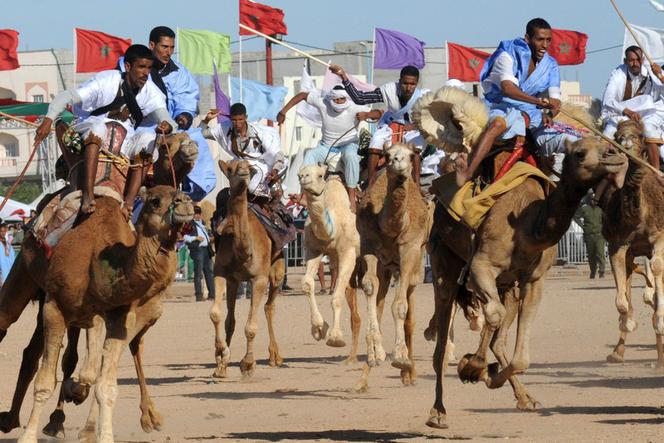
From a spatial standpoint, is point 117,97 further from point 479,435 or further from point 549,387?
point 549,387

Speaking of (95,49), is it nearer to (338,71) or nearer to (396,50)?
(396,50)

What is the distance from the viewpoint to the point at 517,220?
1066 centimetres

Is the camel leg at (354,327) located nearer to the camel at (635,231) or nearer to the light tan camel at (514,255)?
the camel at (635,231)

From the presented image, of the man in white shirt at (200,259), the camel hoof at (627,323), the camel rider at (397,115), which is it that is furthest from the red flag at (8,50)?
the camel hoof at (627,323)

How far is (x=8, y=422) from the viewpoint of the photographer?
11.0 metres

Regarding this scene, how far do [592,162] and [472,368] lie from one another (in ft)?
5.49

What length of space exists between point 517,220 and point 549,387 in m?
3.37

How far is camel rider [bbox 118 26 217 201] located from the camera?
12.2m

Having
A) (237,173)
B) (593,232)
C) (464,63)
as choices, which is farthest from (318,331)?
(464,63)

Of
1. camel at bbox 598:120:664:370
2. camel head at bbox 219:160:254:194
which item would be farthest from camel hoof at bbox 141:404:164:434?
camel at bbox 598:120:664:370

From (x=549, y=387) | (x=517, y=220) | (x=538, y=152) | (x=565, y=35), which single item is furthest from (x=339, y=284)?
(x=565, y=35)

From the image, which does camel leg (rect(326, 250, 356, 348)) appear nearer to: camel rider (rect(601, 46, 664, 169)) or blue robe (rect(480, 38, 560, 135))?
camel rider (rect(601, 46, 664, 169))

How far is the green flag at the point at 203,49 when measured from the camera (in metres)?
44.9

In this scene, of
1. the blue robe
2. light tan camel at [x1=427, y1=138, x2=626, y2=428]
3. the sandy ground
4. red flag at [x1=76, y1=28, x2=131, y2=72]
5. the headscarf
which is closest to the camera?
light tan camel at [x1=427, y1=138, x2=626, y2=428]
